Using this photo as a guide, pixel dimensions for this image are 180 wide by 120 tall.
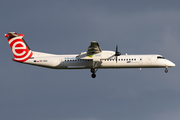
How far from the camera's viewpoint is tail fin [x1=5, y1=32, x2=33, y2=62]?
34312 mm

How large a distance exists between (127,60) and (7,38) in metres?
14.8

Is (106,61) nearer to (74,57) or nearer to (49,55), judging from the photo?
(74,57)

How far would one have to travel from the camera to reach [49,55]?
35.1m

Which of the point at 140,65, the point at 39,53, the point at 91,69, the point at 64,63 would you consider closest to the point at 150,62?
the point at 140,65

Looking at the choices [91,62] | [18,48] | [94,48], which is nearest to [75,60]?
[91,62]

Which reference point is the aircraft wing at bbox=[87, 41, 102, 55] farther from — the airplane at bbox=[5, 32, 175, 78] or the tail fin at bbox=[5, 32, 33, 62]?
the tail fin at bbox=[5, 32, 33, 62]

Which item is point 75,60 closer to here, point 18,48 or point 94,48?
point 94,48

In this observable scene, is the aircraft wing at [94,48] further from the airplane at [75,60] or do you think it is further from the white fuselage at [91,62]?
the white fuselage at [91,62]

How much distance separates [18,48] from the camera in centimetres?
3459

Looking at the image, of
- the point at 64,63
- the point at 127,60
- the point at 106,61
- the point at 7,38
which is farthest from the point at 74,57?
the point at 7,38

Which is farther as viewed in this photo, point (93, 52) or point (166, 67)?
point (166, 67)

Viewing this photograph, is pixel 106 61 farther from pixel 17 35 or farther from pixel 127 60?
pixel 17 35

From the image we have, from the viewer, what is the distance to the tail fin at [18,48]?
34312 millimetres

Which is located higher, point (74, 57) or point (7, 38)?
point (7, 38)
